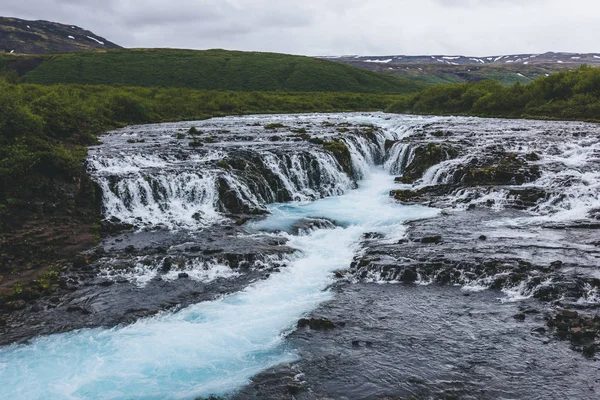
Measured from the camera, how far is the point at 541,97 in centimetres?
6469

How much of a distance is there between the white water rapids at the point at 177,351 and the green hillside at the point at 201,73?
12605cm

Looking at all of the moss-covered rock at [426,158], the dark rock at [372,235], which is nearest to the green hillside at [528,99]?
the moss-covered rock at [426,158]

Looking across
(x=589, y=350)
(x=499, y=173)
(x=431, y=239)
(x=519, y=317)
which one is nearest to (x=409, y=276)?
(x=431, y=239)

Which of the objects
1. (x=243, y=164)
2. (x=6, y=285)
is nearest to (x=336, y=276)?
(x=6, y=285)

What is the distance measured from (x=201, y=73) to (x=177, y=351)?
147m

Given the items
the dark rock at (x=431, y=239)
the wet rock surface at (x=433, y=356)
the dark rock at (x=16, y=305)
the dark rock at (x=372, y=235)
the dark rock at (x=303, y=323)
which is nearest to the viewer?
the wet rock surface at (x=433, y=356)

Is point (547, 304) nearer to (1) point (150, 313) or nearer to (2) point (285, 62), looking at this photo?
(1) point (150, 313)

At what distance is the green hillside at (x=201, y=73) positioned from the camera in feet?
436

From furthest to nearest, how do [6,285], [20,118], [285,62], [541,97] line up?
[285,62]
[541,97]
[20,118]
[6,285]

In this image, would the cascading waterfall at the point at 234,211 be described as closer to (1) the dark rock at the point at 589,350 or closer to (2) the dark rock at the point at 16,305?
(2) the dark rock at the point at 16,305

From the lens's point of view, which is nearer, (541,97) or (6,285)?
(6,285)

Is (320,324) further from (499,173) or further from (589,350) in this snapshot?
(499,173)

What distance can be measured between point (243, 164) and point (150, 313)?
58.8 feet

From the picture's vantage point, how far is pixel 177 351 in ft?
43.8
